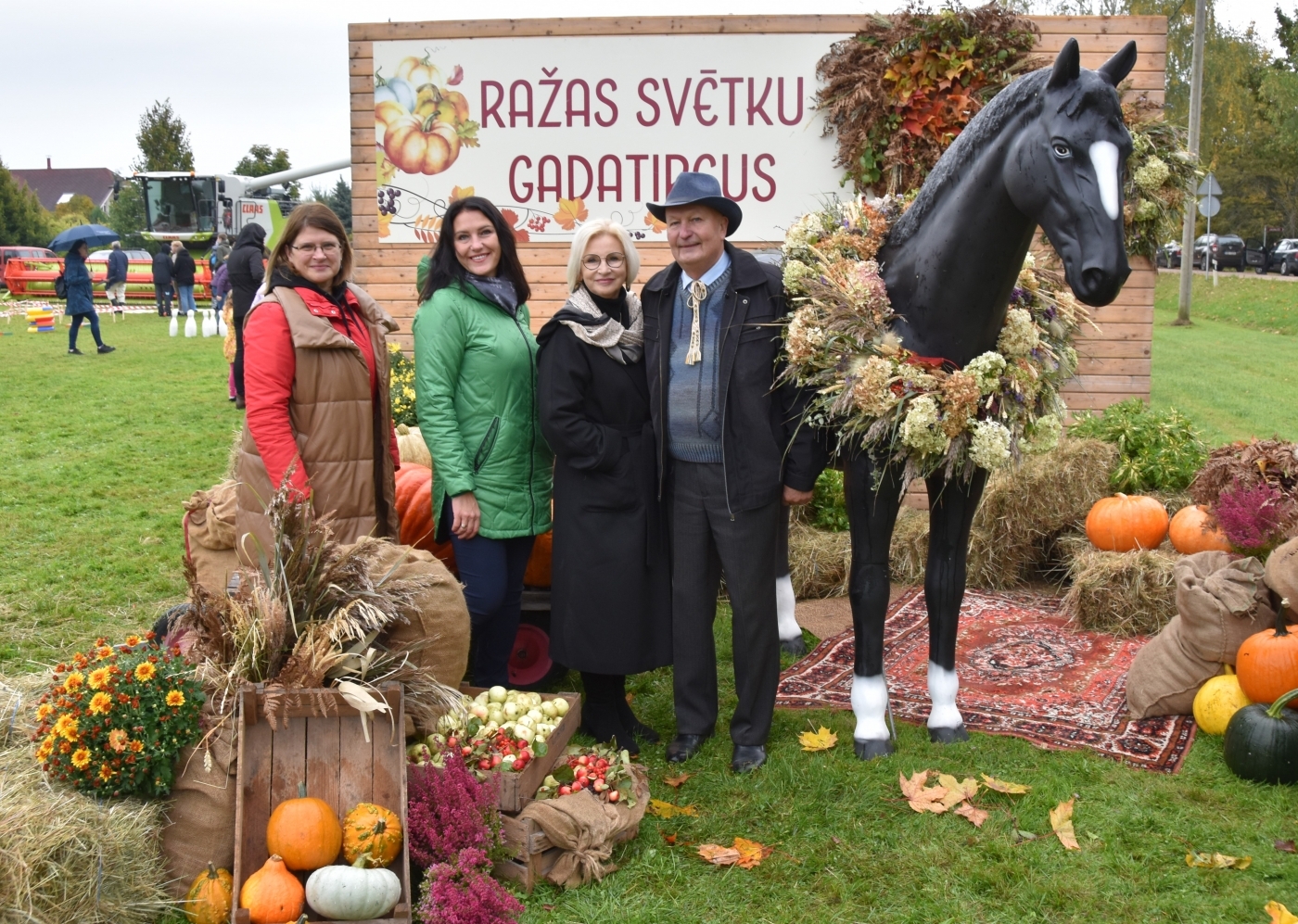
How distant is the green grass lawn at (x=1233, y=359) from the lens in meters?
12.3

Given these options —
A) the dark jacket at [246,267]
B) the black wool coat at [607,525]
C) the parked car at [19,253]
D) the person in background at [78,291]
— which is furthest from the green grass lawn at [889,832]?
the parked car at [19,253]

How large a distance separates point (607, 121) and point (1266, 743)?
557cm

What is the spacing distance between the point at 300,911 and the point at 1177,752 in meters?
3.21

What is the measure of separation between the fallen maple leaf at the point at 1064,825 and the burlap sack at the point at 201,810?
2.53m

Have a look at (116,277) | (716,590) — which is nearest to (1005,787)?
(716,590)

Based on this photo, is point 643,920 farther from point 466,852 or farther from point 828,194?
point 828,194

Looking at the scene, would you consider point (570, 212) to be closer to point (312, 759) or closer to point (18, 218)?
point (312, 759)

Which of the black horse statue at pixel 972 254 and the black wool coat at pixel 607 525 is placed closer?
the black horse statue at pixel 972 254

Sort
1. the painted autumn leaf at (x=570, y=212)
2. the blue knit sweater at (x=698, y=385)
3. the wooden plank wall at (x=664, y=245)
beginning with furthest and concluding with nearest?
the painted autumn leaf at (x=570, y=212) < the wooden plank wall at (x=664, y=245) < the blue knit sweater at (x=698, y=385)

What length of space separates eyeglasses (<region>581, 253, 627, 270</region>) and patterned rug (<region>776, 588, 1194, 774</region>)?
207cm

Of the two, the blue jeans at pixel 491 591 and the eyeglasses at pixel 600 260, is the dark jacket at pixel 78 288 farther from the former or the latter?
the eyeglasses at pixel 600 260

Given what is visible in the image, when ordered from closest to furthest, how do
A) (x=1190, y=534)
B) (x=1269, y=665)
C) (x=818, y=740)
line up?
(x=1269, y=665) < (x=818, y=740) < (x=1190, y=534)

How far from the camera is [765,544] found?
4.15m

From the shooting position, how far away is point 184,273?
20906 mm
